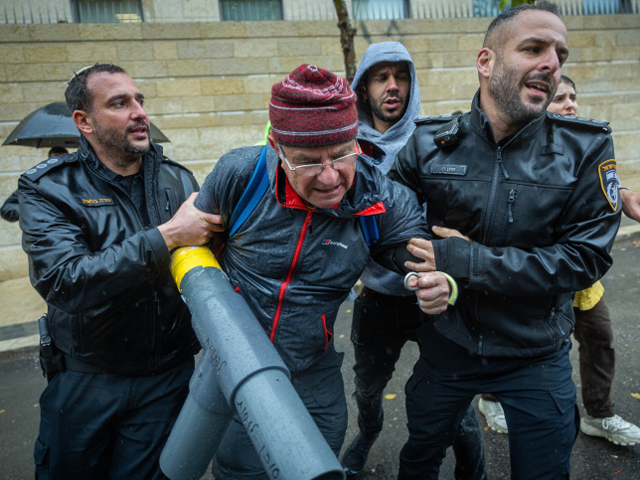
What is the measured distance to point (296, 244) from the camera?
6.91 ft

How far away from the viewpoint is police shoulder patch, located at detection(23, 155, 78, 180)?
2217 millimetres

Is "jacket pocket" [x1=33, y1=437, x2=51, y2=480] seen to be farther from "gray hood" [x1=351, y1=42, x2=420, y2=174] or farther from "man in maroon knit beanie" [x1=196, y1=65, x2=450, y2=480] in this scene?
"gray hood" [x1=351, y1=42, x2=420, y2=174]

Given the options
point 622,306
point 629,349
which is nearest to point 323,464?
point 629,349

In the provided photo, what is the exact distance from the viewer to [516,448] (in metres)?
2.21

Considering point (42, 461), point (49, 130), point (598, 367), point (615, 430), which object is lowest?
point (615, 430)

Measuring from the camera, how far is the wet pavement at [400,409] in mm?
3125

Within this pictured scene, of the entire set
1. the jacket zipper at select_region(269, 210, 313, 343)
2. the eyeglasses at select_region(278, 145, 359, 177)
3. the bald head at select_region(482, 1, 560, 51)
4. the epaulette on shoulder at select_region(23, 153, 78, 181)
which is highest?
the bald head at select_region(482, 1, 560, 51)

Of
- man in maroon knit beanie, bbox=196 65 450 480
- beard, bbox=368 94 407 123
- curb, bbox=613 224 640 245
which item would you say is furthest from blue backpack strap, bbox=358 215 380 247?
curb, bbox=613 224 640 245

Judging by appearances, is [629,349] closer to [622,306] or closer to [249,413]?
[622,306]

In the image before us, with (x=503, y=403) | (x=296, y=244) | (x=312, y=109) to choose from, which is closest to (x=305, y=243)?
(x=296, y=244)

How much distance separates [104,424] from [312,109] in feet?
5.75

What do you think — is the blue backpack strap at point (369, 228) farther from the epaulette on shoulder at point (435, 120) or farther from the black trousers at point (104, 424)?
the black trousers at point (104, 424)

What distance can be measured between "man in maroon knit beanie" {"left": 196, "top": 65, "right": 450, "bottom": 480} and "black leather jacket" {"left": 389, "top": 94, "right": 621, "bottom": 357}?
0.19 meters

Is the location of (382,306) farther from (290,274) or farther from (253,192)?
(253,192)
